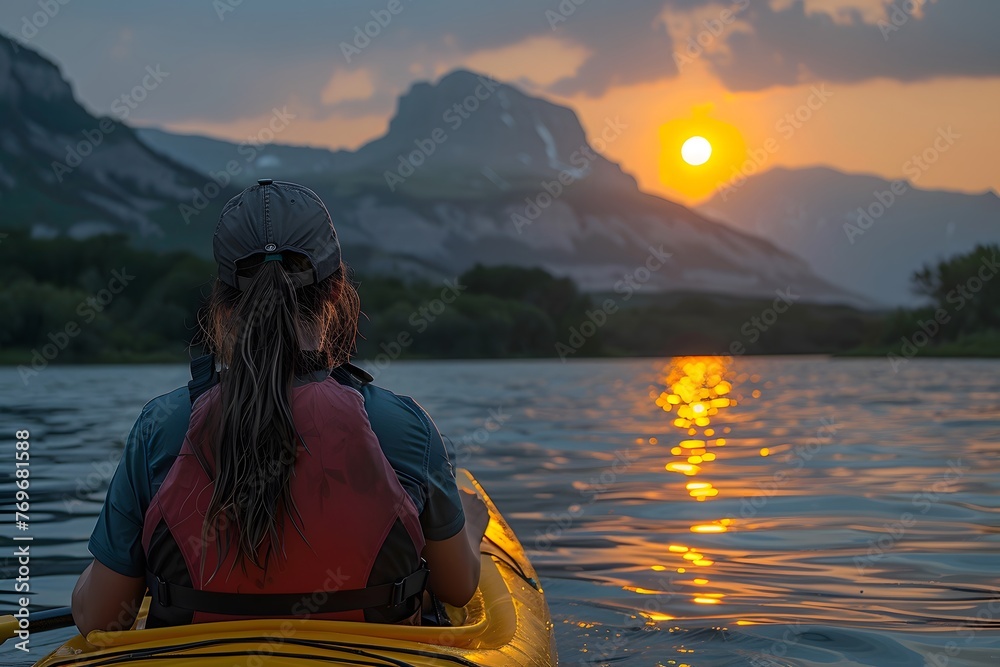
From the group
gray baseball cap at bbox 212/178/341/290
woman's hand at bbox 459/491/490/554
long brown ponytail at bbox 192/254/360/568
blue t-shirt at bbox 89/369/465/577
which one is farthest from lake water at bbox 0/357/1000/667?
gray baseball cap at bbox 212/178/341/290

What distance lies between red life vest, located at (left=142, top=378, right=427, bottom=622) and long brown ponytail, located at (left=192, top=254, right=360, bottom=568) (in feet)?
0.09

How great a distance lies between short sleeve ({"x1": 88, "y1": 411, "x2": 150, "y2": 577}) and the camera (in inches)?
101

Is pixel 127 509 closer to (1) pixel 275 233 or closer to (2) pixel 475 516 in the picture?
(1) pixel 275 233

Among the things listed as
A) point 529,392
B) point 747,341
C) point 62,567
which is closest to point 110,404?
point 529,392

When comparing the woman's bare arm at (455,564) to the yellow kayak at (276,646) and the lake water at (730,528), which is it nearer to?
the yellow kayak at (276,646)

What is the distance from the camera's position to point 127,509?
256 centimetres

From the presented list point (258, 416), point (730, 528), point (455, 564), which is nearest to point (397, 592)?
point (455, 564)

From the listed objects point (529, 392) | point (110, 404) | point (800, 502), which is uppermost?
point (529, 392)

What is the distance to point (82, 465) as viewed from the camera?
1102cm

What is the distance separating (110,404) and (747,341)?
12152 cm

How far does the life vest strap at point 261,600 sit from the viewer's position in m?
2.59

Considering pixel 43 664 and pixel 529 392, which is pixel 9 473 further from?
pixel 529 392

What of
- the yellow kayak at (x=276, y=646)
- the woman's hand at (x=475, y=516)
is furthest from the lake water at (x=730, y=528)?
the yellow kayak at (x=276, y=646)

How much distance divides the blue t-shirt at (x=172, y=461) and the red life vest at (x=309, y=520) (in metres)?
0.06
